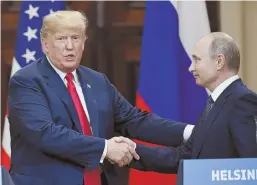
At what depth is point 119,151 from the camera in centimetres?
276

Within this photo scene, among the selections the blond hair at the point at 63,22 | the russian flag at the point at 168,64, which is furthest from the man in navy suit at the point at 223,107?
the russian flag at the point at 168,64

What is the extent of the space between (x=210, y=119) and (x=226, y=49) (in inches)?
11.3

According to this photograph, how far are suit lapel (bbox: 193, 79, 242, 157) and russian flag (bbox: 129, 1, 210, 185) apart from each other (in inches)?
56.8

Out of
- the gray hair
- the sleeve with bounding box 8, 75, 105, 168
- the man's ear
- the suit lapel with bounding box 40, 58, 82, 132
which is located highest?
the gray hair

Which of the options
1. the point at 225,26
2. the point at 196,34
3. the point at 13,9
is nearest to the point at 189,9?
the point at 196,34

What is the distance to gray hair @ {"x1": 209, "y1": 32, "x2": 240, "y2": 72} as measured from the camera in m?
2.65

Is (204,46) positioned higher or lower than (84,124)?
higher

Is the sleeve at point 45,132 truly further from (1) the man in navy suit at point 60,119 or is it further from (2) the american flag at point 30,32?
(2) the american flag at point 30,32

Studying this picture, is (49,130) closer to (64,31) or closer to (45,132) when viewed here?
(45,132)

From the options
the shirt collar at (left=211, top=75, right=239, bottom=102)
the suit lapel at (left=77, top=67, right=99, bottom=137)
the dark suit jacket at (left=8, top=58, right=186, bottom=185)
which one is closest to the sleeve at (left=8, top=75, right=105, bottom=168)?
the dark suit jacket at (left=8, top=58, right=186, bottom=185)

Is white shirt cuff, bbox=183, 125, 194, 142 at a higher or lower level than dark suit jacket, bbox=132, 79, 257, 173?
lower

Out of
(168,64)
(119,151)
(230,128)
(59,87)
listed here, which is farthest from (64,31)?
(168,64)

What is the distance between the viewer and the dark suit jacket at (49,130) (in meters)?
2.66

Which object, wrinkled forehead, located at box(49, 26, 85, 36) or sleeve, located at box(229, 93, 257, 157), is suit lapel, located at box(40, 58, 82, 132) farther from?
sleeve, located at box(229, 93, 257, 157)
